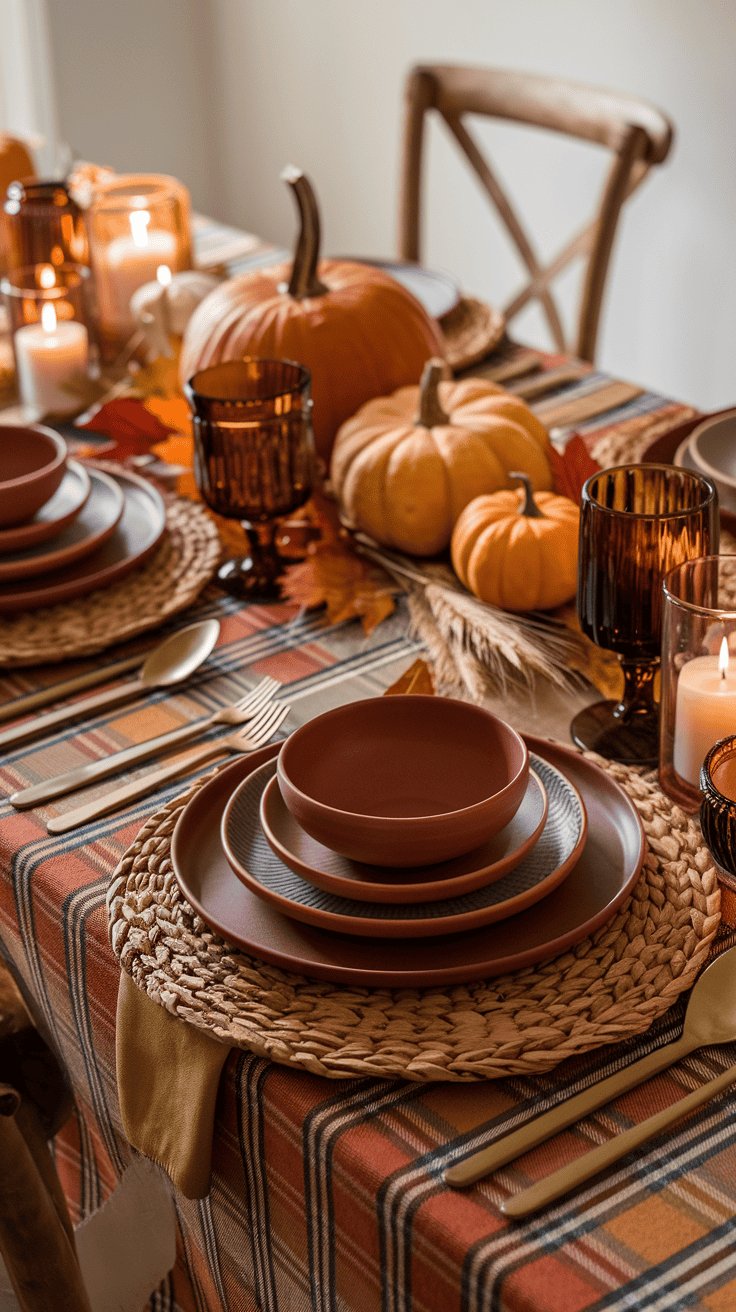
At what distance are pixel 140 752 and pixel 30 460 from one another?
37 cm

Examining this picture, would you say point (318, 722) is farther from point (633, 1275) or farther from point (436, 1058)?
point (633, 1275)

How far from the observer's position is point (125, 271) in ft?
4.91

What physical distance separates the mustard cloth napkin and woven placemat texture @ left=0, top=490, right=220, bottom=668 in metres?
0.36

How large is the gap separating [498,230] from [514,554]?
237 cm

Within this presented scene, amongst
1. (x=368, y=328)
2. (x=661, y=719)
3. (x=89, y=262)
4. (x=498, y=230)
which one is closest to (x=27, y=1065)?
(x=661, y=719)

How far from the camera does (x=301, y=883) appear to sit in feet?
2.16

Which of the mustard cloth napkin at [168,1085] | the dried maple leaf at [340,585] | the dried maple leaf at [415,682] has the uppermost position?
the dried maple leaf at [415,682]

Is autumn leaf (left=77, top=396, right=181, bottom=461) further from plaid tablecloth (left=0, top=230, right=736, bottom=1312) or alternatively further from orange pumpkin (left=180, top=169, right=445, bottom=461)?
plaid tablecloth (left=0, top=230, right=736, bottom=1312)

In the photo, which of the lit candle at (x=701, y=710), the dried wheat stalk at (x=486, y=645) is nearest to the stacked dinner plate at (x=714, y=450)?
the dried wheat stalk at (x=486, y=645)

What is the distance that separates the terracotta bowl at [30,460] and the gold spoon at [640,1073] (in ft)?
2.13

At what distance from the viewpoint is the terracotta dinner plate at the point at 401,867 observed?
24.4 inches

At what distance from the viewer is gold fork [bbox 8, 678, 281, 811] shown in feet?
2.64

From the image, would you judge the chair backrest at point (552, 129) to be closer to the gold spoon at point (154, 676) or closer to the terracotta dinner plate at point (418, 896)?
the gold spoon at point (154, 676)

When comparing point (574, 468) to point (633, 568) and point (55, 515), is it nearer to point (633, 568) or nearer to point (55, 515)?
Result: point (633, 568)
